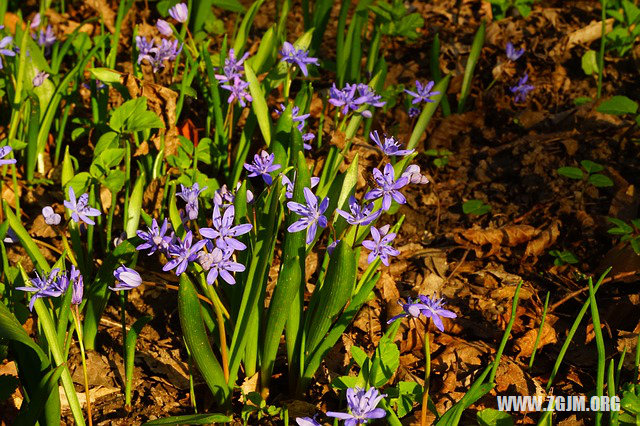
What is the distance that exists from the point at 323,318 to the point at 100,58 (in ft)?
6.32

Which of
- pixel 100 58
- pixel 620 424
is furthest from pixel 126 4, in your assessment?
pixel 620 424

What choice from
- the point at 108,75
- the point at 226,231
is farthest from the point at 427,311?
the point at 108,75

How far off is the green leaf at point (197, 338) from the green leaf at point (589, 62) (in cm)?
282

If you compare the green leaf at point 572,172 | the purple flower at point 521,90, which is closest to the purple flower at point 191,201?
the green leaf at point 572,172

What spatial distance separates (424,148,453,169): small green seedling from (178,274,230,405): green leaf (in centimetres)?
171

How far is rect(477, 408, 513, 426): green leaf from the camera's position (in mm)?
1718

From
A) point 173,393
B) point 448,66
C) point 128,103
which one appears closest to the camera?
point 173,393

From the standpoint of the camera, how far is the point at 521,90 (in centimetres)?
349

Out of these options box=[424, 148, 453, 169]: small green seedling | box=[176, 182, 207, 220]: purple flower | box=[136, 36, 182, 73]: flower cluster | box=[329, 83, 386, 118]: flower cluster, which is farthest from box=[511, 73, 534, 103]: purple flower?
box=[176, 182, 207, 220]: purple flower

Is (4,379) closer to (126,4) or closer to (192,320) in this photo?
(192,320)

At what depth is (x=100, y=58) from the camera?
10.1ft

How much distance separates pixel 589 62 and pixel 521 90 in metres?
0.51

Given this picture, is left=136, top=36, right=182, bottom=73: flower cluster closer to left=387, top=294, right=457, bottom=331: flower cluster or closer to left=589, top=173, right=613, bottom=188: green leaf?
left=387, top=294, right=457, bottom=331: flower cluster

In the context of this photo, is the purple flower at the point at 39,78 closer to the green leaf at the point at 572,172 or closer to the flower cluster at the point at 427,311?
the flower cluster at the point at 427,311
